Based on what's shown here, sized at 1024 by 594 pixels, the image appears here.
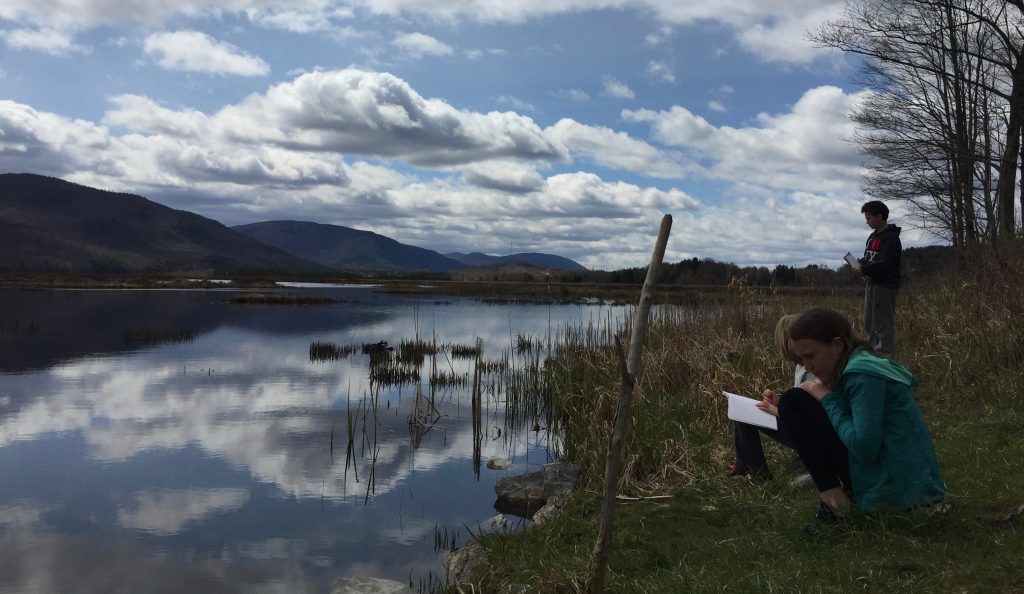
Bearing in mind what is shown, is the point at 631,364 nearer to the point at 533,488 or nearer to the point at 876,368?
the point at 876,368

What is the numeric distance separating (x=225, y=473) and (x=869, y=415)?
758 cm

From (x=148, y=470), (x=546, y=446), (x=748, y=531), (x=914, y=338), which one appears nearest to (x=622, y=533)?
(x=748, y=531)

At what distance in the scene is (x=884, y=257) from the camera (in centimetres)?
797

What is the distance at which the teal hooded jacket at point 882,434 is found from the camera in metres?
3.34

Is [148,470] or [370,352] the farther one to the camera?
[370,352]

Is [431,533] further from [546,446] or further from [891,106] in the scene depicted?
[891,106]

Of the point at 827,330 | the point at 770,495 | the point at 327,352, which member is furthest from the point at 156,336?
the point at 827,330

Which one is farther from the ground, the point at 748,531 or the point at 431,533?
the point at 748,531

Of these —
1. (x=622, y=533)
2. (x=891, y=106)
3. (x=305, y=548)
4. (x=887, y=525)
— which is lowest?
(x=305, y=548)

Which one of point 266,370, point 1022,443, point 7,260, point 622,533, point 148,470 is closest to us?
point 622,533

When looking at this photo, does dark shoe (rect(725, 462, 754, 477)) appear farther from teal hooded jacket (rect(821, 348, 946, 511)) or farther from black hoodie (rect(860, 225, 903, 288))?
black hoodie (rect(860, 225, 903, 288))

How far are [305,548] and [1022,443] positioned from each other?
19.3ft

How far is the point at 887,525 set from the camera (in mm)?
3547

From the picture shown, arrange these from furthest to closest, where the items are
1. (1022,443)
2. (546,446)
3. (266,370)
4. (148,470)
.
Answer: (266,370) → (546,446) → (148,470) → (1022,443)
